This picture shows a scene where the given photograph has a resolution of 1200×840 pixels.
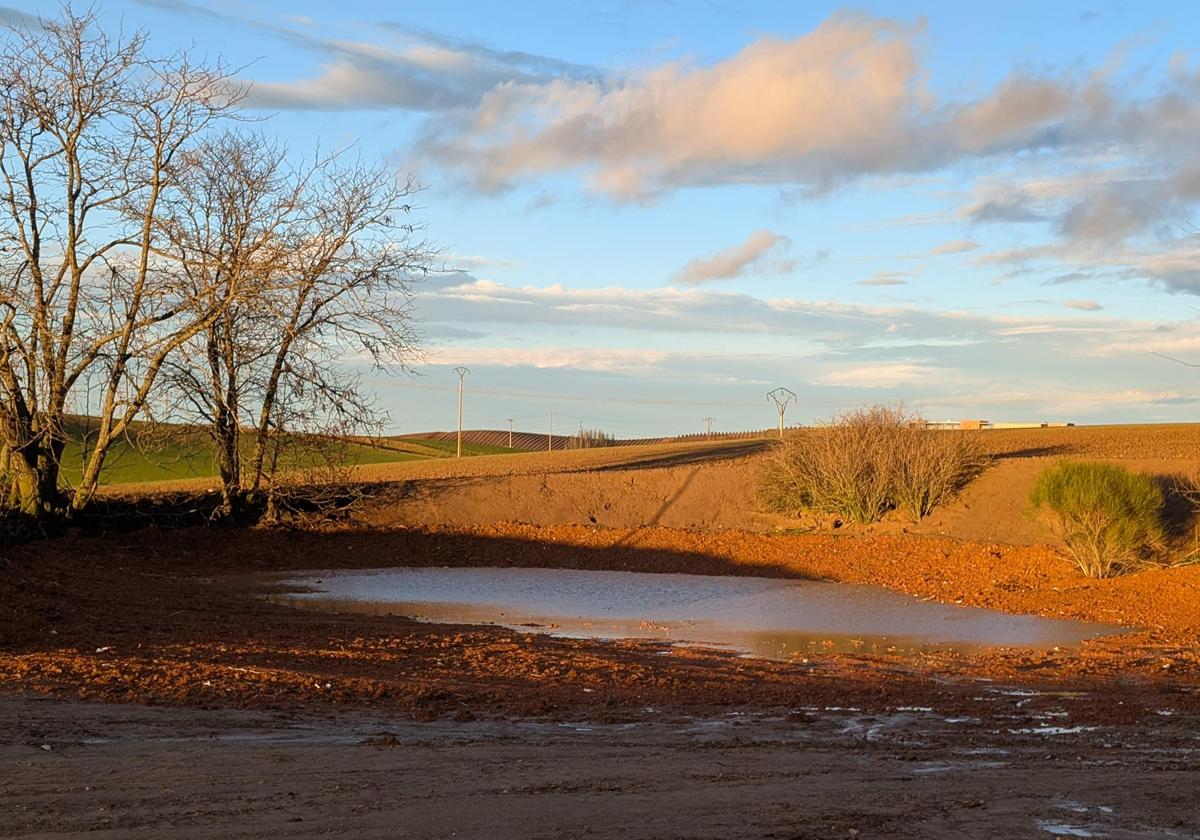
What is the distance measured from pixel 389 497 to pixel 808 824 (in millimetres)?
26596

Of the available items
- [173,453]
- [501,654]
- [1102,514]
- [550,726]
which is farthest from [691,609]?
[173,453]

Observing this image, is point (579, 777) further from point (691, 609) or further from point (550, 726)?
point (691, 609)

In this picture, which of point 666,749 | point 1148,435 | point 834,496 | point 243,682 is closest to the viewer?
point 666,749

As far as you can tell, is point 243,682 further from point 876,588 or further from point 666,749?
point 876,588

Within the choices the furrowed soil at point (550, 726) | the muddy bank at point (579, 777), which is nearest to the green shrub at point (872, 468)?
the furrowed soil at point (550, 726)

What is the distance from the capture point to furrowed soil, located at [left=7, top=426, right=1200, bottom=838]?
23.7 feet

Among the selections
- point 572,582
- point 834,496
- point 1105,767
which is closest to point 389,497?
point 572,582

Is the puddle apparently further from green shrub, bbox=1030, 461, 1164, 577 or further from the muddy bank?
the muddy bank

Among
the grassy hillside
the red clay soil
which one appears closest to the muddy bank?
the red clay soil

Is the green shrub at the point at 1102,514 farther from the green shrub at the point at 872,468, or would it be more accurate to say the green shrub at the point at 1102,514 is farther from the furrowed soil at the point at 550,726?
the green shrub at the point at 872,468

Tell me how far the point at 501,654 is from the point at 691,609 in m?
7.43

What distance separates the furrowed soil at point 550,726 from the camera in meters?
7.21

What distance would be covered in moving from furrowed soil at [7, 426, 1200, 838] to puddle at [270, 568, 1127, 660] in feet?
3.79

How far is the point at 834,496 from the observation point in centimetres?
3238
